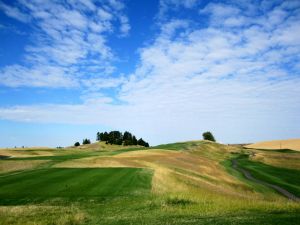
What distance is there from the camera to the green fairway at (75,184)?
116 feet

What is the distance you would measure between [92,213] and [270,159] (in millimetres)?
90252

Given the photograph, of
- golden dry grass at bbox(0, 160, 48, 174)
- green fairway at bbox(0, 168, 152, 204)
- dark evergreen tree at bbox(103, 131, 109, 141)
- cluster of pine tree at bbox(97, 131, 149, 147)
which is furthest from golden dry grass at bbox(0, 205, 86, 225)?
dark evergreen tree at bbox(103, 131, 109, 141)

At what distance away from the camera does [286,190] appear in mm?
53875

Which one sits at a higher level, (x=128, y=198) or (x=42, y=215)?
(x=128, y=198)

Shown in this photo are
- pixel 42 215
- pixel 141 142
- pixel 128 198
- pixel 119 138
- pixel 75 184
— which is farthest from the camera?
pixel 141 142

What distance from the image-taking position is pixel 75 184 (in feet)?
133

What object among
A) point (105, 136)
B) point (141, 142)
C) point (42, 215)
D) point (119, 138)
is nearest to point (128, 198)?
point (42, 215)

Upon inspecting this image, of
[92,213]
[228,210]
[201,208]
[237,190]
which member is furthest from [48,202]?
[237,190]

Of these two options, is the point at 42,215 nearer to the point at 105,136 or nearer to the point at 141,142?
the point at 105,136

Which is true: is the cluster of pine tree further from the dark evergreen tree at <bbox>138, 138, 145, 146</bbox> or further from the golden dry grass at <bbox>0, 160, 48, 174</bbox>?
the golden dry grass at <bbox>0, 160, 48, 174</bbox>

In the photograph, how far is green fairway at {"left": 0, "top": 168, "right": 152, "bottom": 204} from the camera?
35.3 meters

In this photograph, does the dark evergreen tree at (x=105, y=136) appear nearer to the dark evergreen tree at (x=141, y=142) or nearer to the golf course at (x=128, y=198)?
the dark evergreen tree at (x=141, y=142)

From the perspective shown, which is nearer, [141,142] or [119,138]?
[119,138]

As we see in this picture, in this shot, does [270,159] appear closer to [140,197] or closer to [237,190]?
[237,190]
